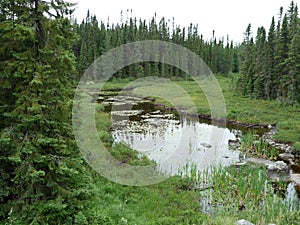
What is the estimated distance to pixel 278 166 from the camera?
15.5 m

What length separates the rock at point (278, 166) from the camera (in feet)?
50.1

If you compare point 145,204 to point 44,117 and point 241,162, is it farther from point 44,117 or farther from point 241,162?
point 241,162

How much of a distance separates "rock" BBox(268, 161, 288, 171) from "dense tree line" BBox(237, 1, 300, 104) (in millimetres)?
19041

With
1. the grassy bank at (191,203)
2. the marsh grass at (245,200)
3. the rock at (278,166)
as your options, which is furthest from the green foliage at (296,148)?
the grassy bank at (191,203)

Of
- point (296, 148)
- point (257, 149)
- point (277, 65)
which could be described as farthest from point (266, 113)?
point (257, 149)

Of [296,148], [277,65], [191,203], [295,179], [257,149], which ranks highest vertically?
[277,65]

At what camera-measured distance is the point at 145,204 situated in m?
10.4

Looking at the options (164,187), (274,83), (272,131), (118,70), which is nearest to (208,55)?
(118,70)

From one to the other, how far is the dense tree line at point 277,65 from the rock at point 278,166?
19.0 metres

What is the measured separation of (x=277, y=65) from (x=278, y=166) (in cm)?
2426

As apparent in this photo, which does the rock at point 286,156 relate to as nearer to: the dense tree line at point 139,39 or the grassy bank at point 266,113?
the grassy bank at point 266,113

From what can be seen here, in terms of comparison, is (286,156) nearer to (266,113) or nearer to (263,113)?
(263,113)

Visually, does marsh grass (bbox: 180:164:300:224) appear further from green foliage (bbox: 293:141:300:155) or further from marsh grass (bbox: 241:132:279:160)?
green foliage (bbox: 293:141:300:155)

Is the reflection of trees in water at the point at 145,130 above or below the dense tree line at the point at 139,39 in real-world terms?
below
